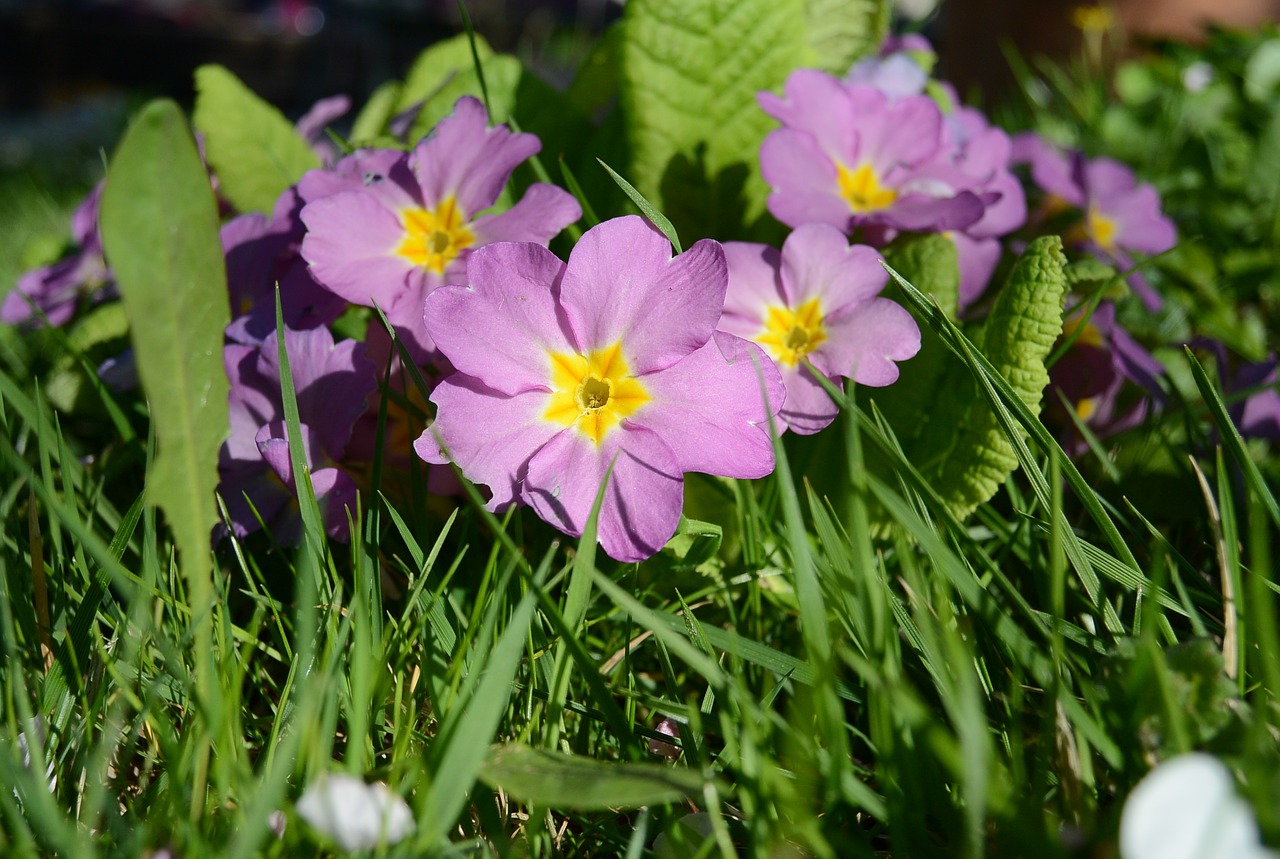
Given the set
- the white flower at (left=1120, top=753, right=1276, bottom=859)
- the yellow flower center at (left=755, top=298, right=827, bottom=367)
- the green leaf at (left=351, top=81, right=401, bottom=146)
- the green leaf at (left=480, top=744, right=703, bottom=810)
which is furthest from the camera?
the green leaf at (left=351, top=81, right=401, bottom=146)

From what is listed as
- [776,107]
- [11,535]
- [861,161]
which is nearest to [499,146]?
[776,107]

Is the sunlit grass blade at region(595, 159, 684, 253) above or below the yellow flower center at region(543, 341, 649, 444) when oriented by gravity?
above

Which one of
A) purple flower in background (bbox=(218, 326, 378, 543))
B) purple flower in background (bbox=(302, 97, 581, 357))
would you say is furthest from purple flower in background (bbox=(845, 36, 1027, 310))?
purple flower in background (bbox=(218, 326, 378, 543))

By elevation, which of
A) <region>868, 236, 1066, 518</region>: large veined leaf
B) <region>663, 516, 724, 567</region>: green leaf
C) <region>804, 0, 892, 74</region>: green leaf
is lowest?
<region>663, 516, 724, 567</region>: green leaf

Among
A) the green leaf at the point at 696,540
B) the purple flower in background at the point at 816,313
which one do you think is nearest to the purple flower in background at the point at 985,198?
the purple flower in background at the point at 816,313

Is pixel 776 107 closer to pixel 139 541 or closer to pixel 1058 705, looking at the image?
pixel 1058 705

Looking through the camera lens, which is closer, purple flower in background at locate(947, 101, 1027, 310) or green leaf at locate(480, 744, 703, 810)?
green leaf at locate(480, 744, 703, 810)

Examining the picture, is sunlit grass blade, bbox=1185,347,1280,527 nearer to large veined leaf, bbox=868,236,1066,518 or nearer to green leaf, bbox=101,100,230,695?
large veined leaf, bbox=868,236,1066,518

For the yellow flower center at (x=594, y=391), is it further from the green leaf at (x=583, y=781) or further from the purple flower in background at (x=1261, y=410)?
the purple flower in background at (x=1261, y=410)
